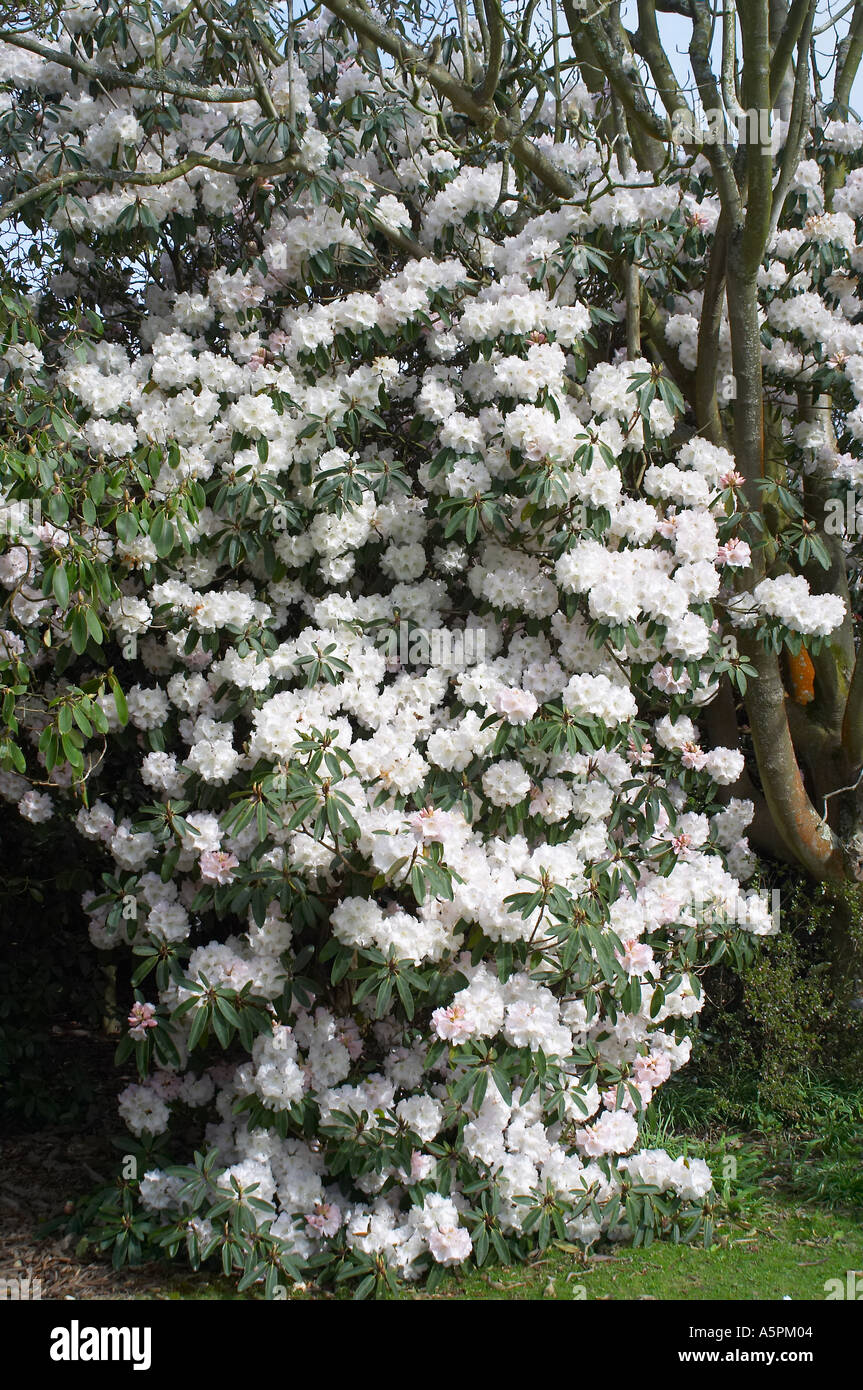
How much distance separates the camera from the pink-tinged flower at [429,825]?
2893 mm

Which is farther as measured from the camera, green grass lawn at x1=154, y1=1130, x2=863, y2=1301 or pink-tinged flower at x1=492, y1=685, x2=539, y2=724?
pink-tinged flower at x1=492, y1=685, x2=539, y2=724

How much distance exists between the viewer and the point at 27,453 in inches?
113

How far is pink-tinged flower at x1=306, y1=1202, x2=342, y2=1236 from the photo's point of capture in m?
2.99

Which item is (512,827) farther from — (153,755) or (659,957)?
(153,755)

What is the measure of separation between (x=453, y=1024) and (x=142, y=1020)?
0.88 meters

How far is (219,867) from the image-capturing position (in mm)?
3039

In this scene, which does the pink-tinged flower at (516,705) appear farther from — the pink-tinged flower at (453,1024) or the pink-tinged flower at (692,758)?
the pink-tinged flower at (453,1024)

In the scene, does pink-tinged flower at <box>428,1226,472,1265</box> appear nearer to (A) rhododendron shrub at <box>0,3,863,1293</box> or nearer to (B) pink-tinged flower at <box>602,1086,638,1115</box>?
(A) rhododendron shrub at <box>0,3,863,1293</box>

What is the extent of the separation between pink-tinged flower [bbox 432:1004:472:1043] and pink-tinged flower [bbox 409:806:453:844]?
0.42 m

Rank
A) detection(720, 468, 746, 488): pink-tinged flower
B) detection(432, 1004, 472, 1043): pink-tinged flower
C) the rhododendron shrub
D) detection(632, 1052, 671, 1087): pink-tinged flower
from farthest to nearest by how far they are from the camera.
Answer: detection(720, 468, 746, 488): pink-tinged flower, detection(632, 1052, 671, 1087): pink-tinged flower, the rhododendron shrub, detection(432, 1004, 472, 1043): pink-tinged flower

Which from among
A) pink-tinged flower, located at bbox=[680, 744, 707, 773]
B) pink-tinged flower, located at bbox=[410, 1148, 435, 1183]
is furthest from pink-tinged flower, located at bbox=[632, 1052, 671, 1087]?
pink-tinged flower, located at bbox=[680, 744, 707, 773]

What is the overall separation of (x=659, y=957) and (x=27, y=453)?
2.29 m

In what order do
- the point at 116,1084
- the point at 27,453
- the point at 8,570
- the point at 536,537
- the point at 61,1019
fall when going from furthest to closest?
the point at 61,1019 → the point at 116,1084 → the point at 536,537 → the point at 8,570 → the point at 27,453
